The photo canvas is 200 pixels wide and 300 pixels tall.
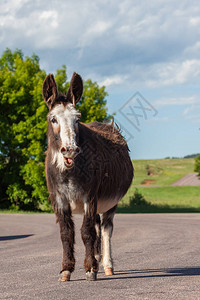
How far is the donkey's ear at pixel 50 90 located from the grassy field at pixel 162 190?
112ft

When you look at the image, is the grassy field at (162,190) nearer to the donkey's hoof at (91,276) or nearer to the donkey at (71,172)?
the donkey's hoof at (91,276)

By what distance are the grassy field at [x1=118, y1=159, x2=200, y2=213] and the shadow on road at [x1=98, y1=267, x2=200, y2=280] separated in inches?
1264

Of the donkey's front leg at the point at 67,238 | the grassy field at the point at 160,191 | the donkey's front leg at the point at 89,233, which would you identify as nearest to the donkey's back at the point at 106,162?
the donkey's front leg at the point at 89,233

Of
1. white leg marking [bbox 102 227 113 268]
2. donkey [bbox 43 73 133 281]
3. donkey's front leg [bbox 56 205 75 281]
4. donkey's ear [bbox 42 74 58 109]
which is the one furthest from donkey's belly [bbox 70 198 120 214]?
donkey's ear [bbox 42 74 58 109]

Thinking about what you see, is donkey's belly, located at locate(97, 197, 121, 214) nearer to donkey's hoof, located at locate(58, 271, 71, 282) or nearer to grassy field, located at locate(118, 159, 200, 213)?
donkey's hoof, located at locate(58, 271, 71, 282)

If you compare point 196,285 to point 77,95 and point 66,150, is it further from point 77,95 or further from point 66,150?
point 77,95

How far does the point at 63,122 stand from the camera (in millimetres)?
6941

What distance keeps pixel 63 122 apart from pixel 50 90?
74 cm

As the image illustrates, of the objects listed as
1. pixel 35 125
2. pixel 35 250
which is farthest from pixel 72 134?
pixel 35 125

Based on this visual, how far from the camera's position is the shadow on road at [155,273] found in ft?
26.4

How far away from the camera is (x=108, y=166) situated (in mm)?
8000

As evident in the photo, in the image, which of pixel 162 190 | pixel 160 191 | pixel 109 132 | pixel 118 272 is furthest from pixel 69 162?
pixel 162 190

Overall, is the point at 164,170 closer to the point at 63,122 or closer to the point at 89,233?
the point at 89,233

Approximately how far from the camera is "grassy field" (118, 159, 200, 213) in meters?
45.1
